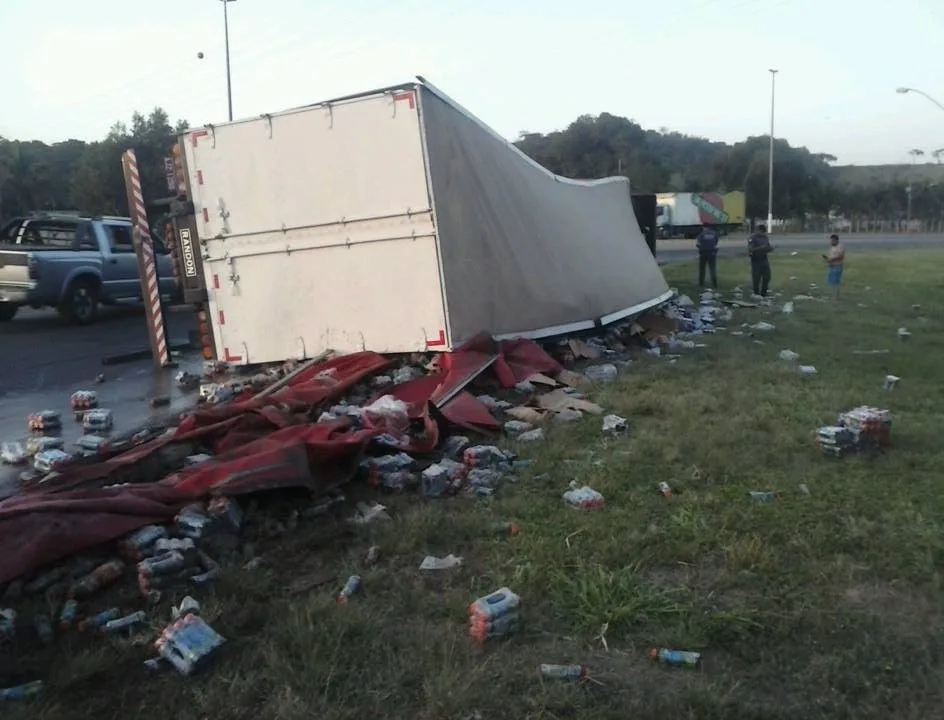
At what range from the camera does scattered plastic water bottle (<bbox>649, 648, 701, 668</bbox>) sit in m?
3.01

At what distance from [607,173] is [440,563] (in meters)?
61.2

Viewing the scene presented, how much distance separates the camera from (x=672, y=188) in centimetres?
7425

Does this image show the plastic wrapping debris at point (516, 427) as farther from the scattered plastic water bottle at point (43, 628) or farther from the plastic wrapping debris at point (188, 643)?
the scattered plastic water bottle at point (43, 628)

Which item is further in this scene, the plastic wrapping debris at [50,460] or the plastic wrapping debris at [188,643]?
the plastic wrapping debris at [50,460]

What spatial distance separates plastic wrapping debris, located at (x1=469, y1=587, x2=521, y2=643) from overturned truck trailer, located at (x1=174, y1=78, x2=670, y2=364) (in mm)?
4694

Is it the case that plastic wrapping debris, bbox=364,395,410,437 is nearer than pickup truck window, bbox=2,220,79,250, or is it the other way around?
plastic wrapping debris, bbox=364,395,410,437

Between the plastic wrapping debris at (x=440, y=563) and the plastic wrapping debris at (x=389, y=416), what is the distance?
6.22 ft

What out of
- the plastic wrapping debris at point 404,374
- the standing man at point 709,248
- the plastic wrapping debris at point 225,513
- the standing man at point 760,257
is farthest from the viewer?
the standing man at point 709,248

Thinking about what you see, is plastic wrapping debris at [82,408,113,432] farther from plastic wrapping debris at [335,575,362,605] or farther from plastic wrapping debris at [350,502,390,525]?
plastic wrapping debris at [335,575,362,605]

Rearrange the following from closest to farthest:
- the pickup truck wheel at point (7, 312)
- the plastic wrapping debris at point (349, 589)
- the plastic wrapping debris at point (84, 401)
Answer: the plastic wrapping debris at point (349, 589)
the plastic wrapping debris at point (84, 401)
the pickup truck wheel at point (7, 312)

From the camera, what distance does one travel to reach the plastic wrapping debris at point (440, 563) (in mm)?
3875

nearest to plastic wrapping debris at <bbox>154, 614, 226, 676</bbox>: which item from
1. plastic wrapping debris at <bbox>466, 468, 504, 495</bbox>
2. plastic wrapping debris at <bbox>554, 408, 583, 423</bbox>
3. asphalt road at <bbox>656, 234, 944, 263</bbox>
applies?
plastic wrapping debris at <bbox>466, 468, 504, 495</bbox>

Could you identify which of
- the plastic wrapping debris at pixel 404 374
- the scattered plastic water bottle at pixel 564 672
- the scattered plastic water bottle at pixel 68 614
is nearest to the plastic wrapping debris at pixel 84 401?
the plastic wrapping debris at pixel 404 374

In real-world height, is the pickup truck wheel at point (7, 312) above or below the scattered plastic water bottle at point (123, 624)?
above
